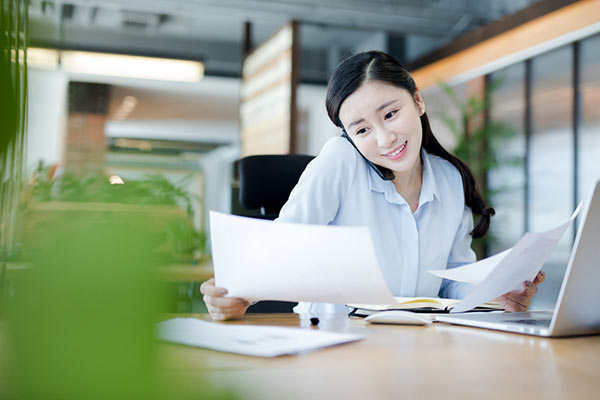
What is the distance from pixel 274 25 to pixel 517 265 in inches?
325

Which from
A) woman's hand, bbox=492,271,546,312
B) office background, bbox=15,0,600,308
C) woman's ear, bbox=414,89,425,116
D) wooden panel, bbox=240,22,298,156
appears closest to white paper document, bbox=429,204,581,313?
woman's hand, bbox=492,271,546,312

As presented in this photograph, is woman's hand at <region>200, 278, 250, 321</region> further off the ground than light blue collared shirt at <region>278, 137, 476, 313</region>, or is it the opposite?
light blue collared shirt at <region>278, 137, 476, 313</region>

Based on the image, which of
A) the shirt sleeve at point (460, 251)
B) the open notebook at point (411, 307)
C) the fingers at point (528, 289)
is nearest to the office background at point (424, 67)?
the shirt sleeve at point (460, 251)

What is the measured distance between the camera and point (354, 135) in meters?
1.62

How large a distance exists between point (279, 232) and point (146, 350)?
2.60 ft

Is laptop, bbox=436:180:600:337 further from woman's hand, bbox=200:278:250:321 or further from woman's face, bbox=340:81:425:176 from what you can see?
woman's face, bbox=340:81:425:176

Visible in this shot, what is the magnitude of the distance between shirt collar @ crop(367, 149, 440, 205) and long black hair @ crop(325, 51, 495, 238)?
12cm

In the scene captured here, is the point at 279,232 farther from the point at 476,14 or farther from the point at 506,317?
the point at 476,14

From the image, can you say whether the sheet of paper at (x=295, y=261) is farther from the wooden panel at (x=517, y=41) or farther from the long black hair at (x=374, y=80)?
the wooden panel at (x=517, y=41)

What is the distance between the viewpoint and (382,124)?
5.20 feet

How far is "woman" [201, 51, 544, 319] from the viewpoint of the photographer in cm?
158

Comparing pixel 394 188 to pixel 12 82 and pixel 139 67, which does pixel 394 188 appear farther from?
pixel 139 67

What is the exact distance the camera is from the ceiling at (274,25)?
6609 mm

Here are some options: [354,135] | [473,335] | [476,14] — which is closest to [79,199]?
[473,335]
